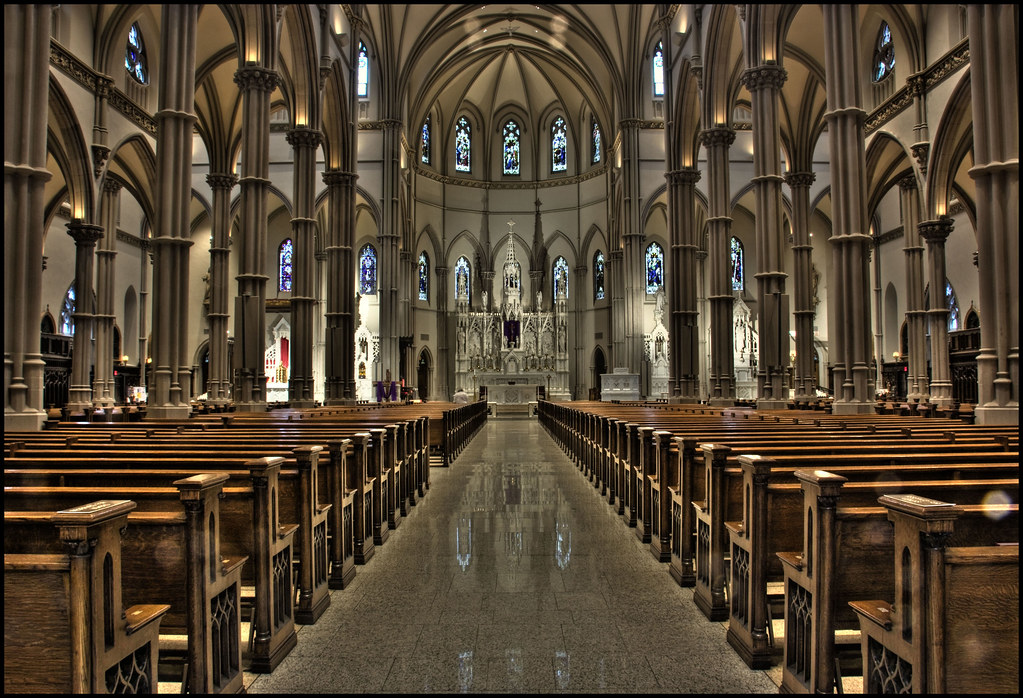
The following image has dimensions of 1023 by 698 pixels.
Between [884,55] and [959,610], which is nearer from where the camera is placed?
[959,610]

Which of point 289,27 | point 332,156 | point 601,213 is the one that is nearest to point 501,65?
point 601,213

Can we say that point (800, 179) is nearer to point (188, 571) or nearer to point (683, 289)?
point (683, 289)

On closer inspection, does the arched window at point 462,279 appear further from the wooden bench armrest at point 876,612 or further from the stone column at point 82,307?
the wooden bench armrest at point 876,612

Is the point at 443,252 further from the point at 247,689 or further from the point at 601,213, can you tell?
the point at 247,689

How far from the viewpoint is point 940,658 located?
223 cm

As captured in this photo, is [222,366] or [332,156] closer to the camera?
[222,366]

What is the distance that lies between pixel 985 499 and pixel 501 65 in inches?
1560

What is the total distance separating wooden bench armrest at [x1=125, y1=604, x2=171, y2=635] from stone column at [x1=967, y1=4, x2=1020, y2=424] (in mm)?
10069

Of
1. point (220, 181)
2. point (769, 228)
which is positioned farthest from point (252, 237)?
point (769, 228)

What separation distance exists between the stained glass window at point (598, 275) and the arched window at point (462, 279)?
714cm

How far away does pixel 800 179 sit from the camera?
2428cm

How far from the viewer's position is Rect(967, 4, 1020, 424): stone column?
30.5 ft

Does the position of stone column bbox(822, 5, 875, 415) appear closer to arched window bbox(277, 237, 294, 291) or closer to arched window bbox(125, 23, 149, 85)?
arched window bbox(125, 23, 149, 85)

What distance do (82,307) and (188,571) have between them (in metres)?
17.7
